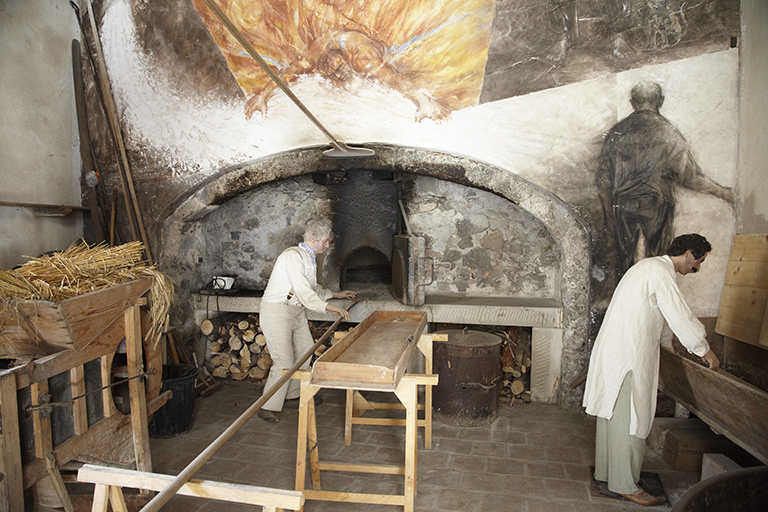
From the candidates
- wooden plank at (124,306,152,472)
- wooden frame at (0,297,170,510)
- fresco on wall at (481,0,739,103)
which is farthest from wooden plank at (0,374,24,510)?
fresco on wall at (481,0,739,103)

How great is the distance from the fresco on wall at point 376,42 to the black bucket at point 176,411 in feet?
9.45

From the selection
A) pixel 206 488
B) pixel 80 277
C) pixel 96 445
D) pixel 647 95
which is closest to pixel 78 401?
pixel 96 445

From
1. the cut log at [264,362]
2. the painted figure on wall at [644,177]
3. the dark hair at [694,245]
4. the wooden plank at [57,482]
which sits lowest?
the cut log at [264,362]

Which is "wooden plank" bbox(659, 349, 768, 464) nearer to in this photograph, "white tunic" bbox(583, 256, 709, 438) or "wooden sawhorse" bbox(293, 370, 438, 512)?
"white tunic" bbox(583, 256, 709, 438)

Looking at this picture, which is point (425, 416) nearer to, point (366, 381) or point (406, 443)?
point (406, 443)

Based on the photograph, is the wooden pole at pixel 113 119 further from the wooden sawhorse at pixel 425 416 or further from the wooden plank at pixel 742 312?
the wooden plank at pixel 742 312

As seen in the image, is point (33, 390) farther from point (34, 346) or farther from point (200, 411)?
point (200, 411)

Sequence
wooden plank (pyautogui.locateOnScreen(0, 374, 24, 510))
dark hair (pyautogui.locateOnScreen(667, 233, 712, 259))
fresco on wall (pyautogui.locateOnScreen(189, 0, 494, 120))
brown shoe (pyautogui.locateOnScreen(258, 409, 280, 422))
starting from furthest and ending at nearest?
brown shoe (pyautogui.locateOnScreen(258, 409, 280, 422)), fresco on wall (pyautogui.locateOnScreen(189, 0, 494, 120)), dark hair (pyautogui.locateOnScreen(667, 233, 712, 259)), wooden plank (pyautogui.locateOnScreen(0, 374, 24, 510))

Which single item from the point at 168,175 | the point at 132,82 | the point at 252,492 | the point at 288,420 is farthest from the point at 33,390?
the point at 132,82

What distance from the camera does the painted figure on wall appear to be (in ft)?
11.8

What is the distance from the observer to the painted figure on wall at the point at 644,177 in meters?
3.61

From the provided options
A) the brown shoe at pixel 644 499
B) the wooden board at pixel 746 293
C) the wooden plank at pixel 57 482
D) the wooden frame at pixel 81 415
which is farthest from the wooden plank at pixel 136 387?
the wooden board at pixel 746 293

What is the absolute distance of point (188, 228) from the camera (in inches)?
200

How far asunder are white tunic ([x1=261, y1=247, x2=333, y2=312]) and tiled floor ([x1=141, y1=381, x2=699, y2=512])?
1.16 meters
